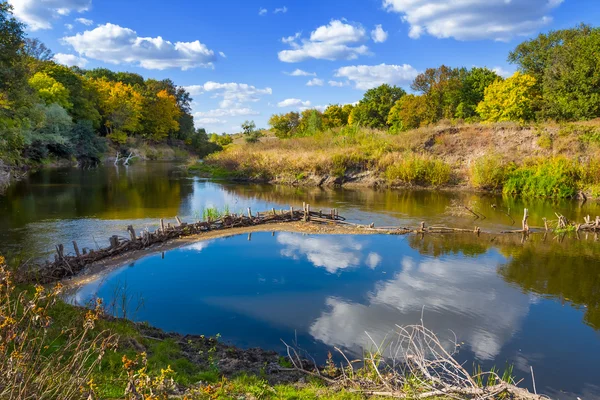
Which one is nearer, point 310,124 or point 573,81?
point 573,81

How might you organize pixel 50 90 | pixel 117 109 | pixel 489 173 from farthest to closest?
pixel 117 109 → pixel 50 90 → pixel 489 173

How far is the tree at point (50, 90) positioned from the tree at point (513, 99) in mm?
50699

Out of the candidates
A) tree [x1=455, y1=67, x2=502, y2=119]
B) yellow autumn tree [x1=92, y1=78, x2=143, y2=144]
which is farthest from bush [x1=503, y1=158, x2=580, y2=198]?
yellow autumn tree [x1=92, y1=78, x2=143, y2=144]

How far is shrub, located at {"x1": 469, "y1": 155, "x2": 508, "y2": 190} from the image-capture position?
33.2 m

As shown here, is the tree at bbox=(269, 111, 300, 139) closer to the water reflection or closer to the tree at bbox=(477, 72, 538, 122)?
the tree at bbox=(477, 72, 538, 122)

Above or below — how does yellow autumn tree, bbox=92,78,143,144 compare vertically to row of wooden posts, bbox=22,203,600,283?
above

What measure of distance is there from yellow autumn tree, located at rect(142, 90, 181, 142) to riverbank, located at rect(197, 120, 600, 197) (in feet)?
120

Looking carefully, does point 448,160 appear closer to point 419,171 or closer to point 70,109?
point 419,171

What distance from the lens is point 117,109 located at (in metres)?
66.1

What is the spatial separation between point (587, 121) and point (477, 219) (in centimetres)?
2435

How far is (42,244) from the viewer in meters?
15.3

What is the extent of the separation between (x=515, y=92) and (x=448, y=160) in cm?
1514

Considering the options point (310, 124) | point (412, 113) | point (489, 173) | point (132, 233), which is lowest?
point (132, 233)

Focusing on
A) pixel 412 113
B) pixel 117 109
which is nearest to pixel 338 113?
pixel 412 113
